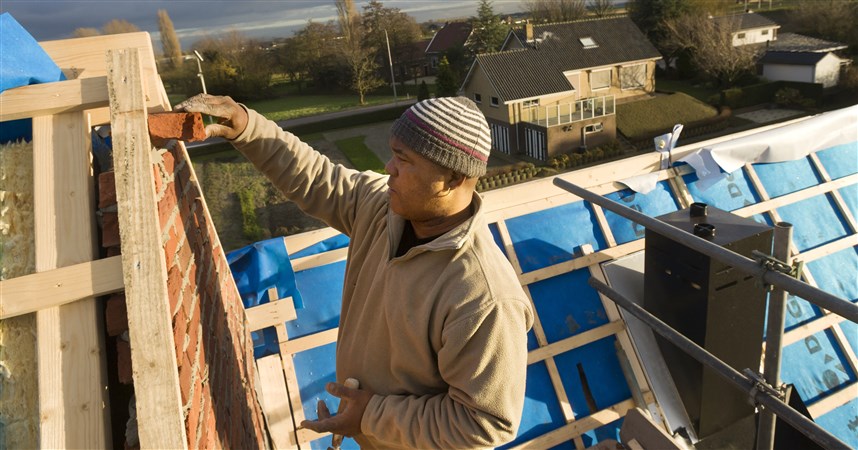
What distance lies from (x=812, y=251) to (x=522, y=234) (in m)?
2.69

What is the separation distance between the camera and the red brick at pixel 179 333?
1684 millimetres

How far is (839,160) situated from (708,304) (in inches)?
137

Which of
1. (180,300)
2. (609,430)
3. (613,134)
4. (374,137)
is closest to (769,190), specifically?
(609,430)

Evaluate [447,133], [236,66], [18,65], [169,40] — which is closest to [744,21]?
[236,66]

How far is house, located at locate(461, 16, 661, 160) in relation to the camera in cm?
2409

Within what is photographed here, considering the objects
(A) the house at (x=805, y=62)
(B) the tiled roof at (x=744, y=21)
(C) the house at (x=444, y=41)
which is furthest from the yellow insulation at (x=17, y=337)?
(B) the tiled roof at (x=744, y=21)

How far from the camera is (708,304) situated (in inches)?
141

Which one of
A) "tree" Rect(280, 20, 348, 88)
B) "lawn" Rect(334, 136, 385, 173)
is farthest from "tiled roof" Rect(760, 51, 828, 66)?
"tree" Rect(280, 20, 348, 88)

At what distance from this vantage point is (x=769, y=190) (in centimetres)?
537

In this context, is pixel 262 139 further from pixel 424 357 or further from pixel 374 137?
pixel 374 137

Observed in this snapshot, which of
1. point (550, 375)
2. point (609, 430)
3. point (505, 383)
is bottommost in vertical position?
point (609, 430)

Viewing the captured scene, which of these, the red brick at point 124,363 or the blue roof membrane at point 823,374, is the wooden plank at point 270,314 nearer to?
the red brick at point 124,363

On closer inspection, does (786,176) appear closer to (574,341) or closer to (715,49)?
(574,341)

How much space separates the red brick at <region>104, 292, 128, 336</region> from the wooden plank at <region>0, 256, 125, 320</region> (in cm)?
4
